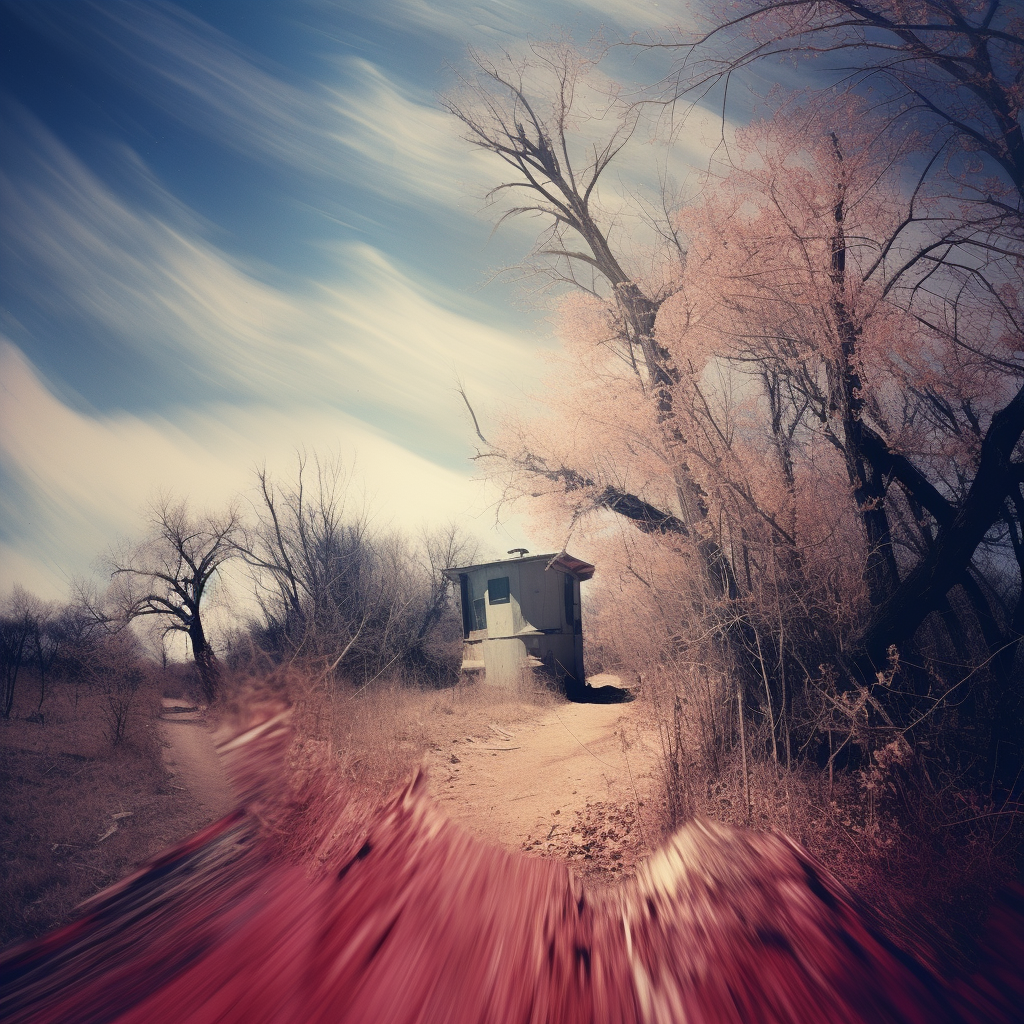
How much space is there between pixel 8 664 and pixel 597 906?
53.7 feet

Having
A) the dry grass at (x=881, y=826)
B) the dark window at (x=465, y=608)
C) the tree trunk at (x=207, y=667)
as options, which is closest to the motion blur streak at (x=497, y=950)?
the dry grass at (x=881, y=826)

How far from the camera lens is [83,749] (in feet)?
33.7

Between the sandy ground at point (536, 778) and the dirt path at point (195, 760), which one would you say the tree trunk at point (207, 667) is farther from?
the sandy ground at point (536, 778)

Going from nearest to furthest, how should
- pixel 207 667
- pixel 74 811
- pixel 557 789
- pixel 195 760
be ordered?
pixel 557 789 → pixel 74 811 → pixel 195 760 → pixel 207 667

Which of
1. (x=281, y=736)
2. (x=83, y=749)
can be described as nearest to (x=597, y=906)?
(x=281, y=736)

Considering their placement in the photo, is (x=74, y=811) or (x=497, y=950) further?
(x=74, y=811)

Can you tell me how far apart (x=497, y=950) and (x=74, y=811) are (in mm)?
6925

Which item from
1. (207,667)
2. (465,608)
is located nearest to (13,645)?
(207,667)

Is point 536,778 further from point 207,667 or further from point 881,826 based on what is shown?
point 207,667

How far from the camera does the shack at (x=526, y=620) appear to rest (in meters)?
19.0

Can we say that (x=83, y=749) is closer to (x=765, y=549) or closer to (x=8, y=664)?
(x=8, y=664)

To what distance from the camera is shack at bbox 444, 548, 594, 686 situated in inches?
748

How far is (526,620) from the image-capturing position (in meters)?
19.4

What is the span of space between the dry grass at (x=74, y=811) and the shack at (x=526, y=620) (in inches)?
419
